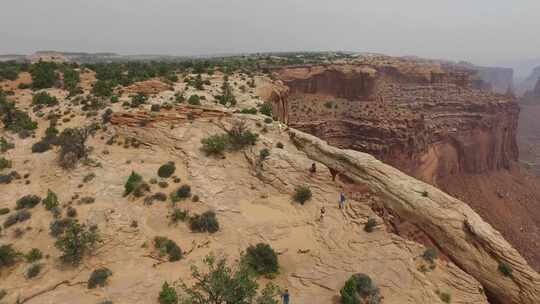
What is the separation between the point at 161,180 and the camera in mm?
17312

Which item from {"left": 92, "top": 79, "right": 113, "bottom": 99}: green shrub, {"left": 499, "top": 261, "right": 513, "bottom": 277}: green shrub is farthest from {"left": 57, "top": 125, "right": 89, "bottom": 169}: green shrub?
{"left": 499, "top": 261, "right": 513, "bottom": 277}: green shrub

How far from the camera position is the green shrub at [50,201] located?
14359mm

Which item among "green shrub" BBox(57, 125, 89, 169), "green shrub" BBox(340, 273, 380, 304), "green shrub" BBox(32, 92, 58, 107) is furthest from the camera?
"green shrub" BBox(32, 92, 58, 107)

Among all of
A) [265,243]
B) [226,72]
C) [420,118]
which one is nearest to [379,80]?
[420,118]

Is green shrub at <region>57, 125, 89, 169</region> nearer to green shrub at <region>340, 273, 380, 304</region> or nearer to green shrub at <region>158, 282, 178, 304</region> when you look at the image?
green shrub at <region>158, 282, 178, 304</region>

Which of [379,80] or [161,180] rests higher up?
[379,80]

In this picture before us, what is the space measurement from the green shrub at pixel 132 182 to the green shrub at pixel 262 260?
804 cm

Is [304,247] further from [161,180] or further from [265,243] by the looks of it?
[161,180]

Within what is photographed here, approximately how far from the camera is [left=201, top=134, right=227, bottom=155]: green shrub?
19906mm

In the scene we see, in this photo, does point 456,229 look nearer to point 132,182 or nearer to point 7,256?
point 132,182

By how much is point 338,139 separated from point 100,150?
32569 millimetres

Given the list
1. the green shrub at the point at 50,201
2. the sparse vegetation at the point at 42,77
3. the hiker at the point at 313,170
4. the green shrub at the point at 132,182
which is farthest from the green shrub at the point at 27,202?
the sparse vegetation at the point at 42,77

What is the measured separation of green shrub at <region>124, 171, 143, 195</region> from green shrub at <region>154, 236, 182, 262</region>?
13.4 ft

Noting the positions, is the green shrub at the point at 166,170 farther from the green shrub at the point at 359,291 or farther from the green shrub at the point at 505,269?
the green shrub at the point at 505,269
